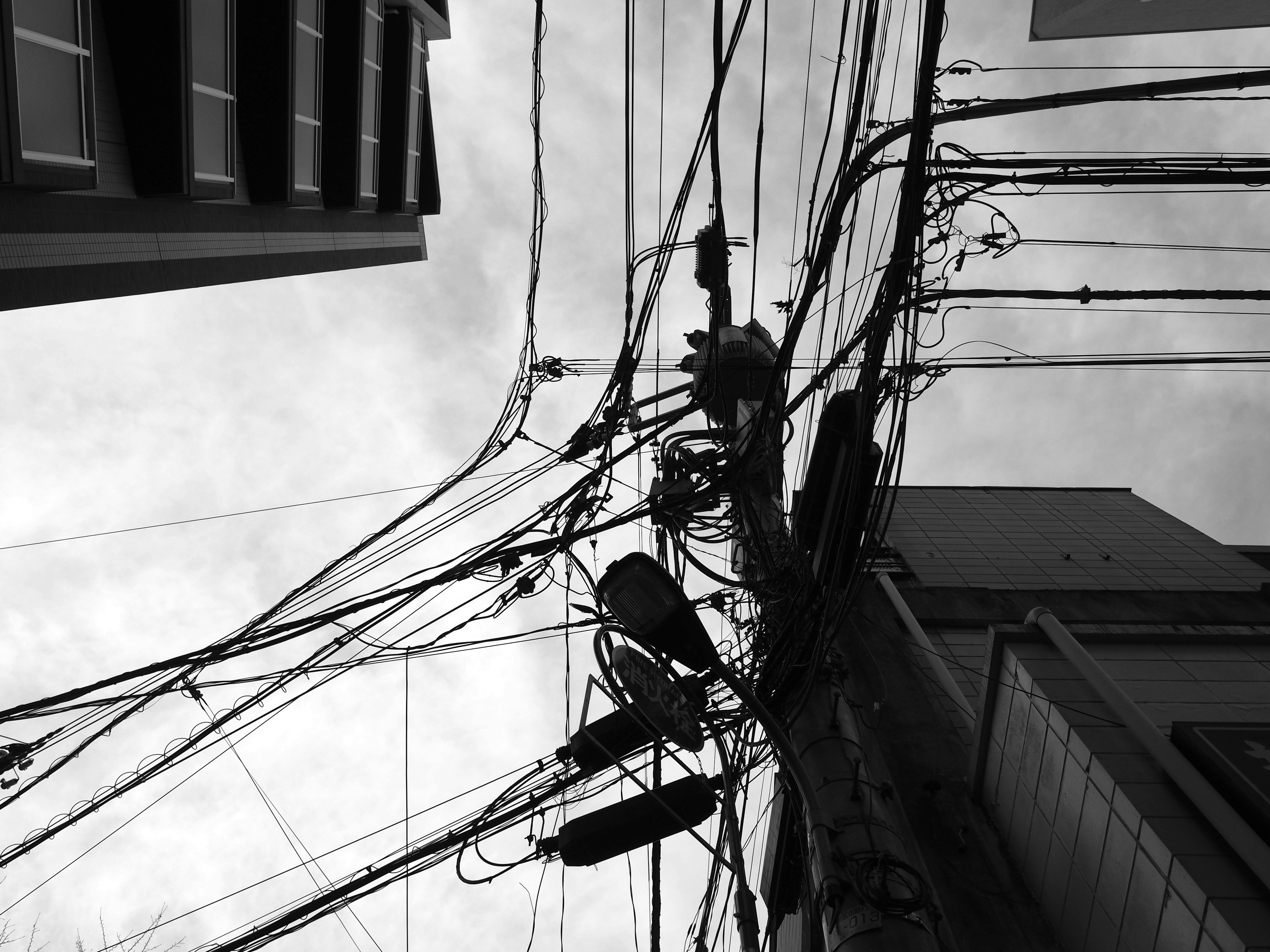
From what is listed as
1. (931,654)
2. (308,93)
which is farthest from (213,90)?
(931,654)

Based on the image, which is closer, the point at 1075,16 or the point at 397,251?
the point at 1075,16

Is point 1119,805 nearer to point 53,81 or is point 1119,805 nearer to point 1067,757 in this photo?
point 1067,757

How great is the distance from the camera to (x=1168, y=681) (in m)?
5.29

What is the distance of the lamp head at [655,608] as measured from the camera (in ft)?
12.1

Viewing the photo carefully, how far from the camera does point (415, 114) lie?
1678cm

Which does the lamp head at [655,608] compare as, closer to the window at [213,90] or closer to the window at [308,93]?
the window at [213,90]

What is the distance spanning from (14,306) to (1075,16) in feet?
37.8

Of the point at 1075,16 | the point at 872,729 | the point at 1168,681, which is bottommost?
the point at 872,729

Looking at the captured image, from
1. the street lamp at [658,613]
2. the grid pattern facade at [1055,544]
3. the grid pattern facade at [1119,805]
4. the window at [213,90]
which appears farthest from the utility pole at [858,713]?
the window at [213,90]

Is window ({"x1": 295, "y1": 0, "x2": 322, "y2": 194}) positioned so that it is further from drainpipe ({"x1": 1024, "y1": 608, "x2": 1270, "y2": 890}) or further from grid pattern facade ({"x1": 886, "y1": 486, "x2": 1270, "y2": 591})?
drainpipe ({"x1": 1024, "y1": 608, "x2": 1270, "y2": 890})

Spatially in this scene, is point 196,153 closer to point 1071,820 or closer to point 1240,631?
point 1071,820

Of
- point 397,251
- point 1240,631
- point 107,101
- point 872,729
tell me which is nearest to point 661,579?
point 872,729

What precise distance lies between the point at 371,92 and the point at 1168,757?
54.6 feet

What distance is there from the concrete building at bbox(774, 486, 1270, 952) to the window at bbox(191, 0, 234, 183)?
1068 cm
